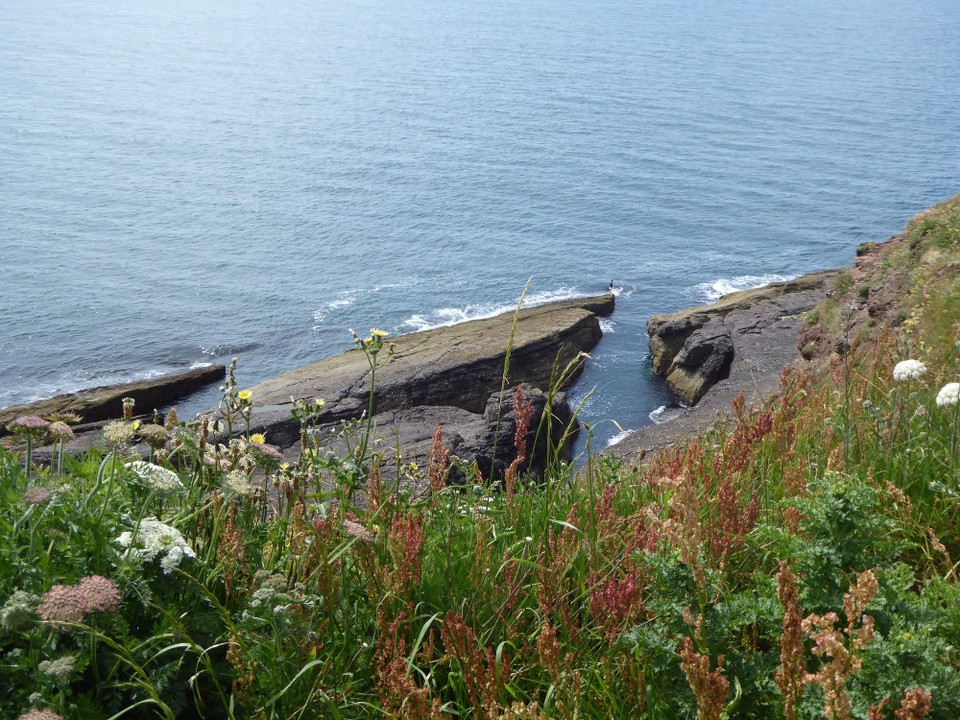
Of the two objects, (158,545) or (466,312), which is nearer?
(158,545)

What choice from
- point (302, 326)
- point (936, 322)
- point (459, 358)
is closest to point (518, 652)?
point (936, 322)

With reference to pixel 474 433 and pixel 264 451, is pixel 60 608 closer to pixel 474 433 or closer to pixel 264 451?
pixel 264 451

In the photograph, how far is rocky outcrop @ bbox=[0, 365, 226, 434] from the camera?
28.0 meters

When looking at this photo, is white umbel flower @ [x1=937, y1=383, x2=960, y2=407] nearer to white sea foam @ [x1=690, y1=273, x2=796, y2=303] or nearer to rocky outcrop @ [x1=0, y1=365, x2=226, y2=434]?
rocky outcrop @ [x1=0, y1=365, x2=226, y2=434]

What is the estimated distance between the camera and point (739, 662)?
9.87ft

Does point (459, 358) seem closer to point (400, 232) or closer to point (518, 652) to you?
point (400, 232)

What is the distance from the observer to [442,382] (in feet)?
95.0

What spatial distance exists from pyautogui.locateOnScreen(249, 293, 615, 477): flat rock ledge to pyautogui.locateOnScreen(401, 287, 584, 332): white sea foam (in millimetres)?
1648

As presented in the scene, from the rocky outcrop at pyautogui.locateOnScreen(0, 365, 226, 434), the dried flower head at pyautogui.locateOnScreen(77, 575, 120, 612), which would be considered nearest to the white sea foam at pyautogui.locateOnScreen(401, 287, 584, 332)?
the rocky outcrop at pyautogui.locateOnScreen(0, 365, 226, 434)

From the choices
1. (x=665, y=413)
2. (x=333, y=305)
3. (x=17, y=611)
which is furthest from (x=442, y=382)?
Result: (x=17, y=611)

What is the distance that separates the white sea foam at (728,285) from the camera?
39906 millimetres

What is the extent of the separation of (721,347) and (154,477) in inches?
A: 1137

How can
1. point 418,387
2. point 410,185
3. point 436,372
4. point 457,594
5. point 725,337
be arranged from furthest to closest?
point 410,185 < point 725,337 < point 436,372 < point 418,387 < point 457,594

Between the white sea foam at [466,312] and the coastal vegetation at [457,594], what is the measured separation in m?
31.9
